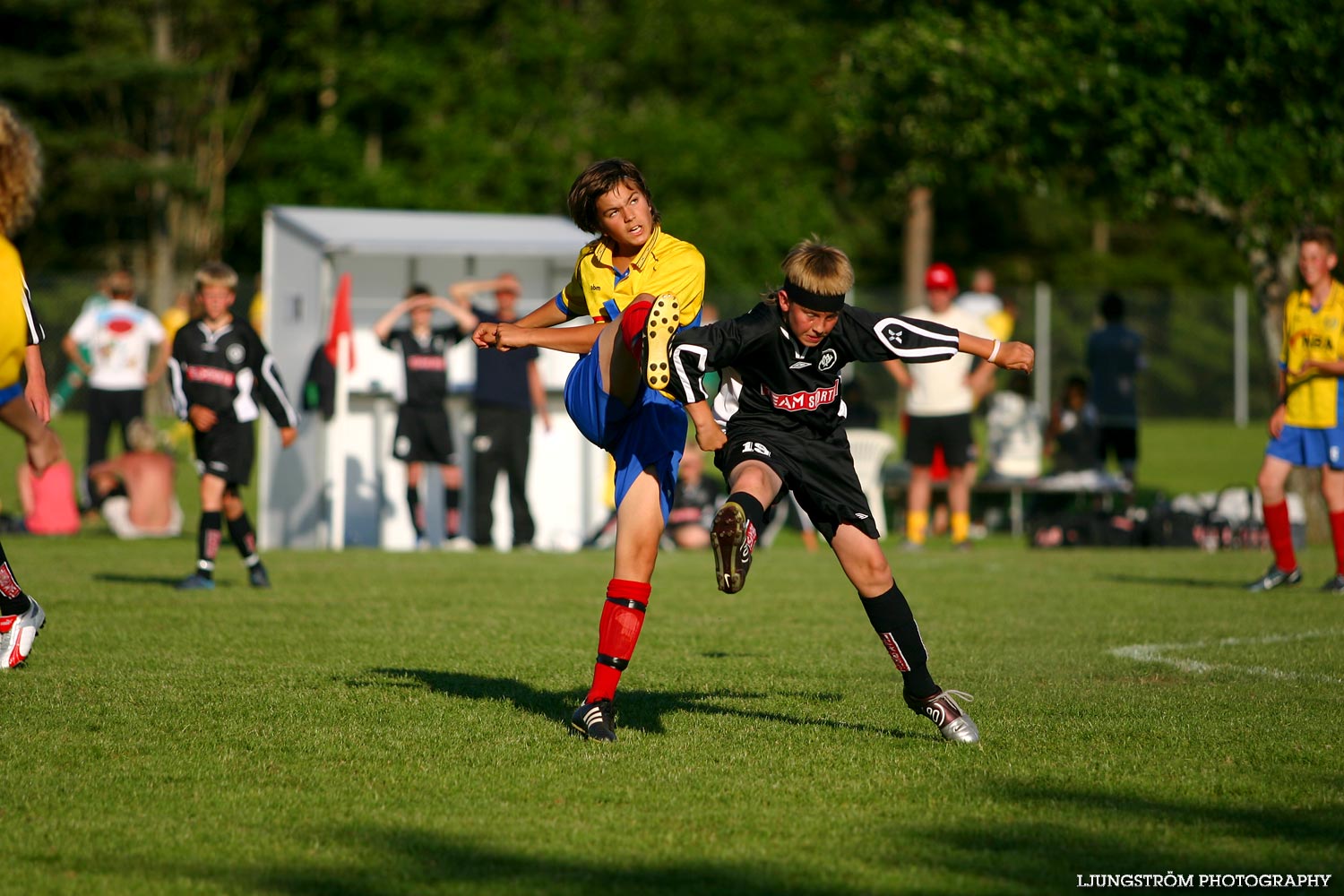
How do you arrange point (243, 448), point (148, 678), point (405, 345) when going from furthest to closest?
point (405, 345) < point (243, 448) < point (148, 678)

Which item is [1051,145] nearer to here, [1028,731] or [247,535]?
→ [247,535]

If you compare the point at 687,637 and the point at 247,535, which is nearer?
the point at 687,637

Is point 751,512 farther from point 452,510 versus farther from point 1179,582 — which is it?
point 452,510

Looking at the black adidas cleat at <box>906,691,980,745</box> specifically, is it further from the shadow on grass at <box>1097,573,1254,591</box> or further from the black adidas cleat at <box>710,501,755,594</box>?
the shadow on grass at <box>1097,573,1254,591</box>

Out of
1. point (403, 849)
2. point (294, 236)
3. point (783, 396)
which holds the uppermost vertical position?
point (294, 236)

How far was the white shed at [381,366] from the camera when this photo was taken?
1526 centimetres

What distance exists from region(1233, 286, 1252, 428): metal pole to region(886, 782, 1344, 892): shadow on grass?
1223 inches

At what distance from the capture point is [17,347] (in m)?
6.18

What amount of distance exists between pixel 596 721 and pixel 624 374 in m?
1.21

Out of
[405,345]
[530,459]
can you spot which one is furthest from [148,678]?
[530,459]

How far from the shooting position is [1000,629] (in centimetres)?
913

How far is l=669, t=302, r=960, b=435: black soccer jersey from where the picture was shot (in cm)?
561

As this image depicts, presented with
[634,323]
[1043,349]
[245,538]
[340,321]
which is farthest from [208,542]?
[1043,349]

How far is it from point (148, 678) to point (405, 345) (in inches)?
318
